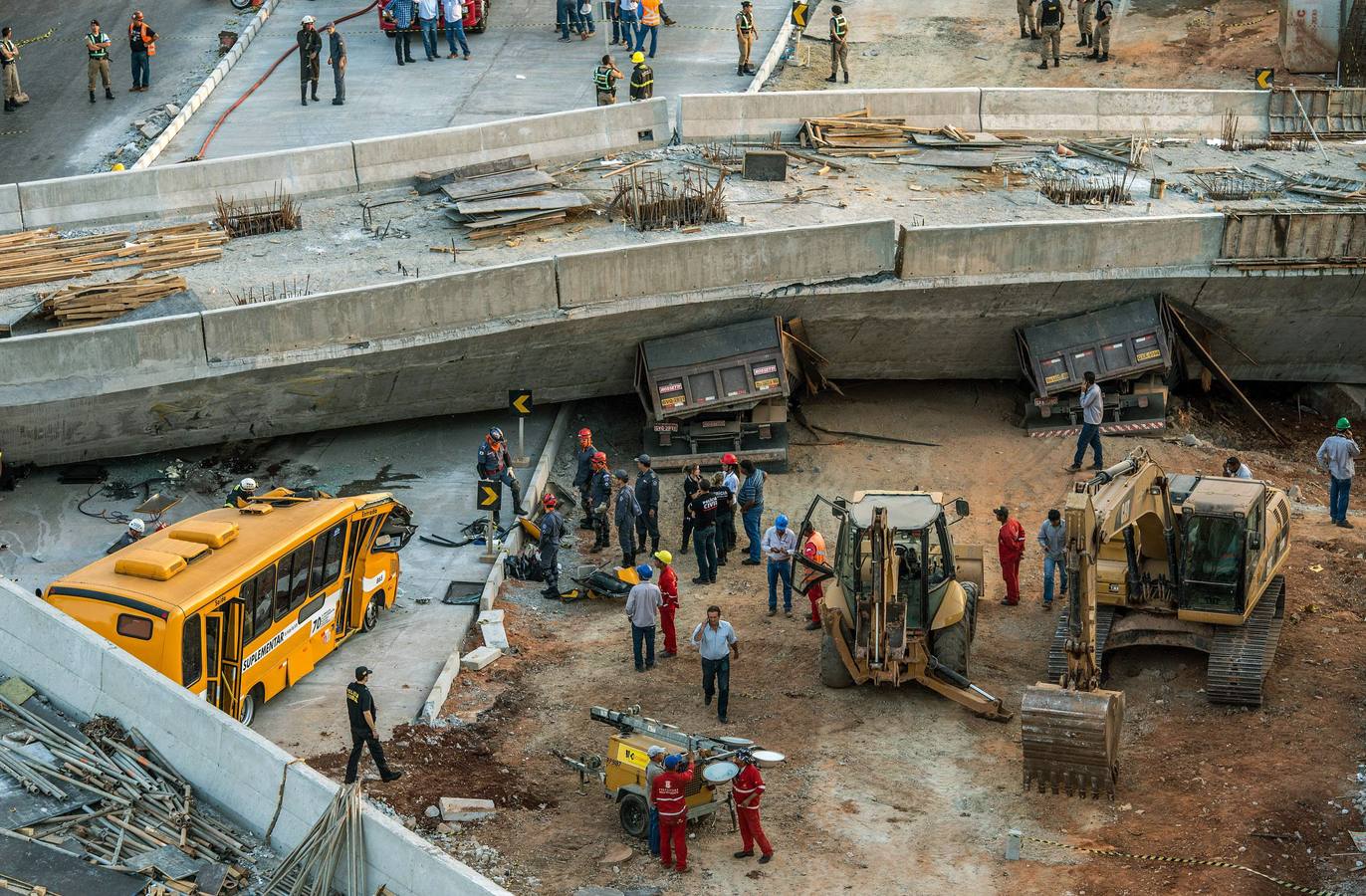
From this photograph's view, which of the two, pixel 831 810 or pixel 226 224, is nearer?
pixel 831 810

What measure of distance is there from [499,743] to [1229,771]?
7497mm

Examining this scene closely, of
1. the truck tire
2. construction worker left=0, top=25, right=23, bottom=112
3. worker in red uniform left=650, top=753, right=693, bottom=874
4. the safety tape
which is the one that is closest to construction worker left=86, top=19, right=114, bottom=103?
construction worker left=0, top=25, right=23, bottom=112

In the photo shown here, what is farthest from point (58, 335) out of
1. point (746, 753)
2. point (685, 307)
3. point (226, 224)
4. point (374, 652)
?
point (746, 753)

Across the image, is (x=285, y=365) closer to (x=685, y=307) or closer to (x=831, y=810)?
(x=685, y=307)

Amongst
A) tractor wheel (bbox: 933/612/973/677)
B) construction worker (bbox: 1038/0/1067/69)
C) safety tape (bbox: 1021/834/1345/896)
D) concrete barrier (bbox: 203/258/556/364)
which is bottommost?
safety tape (bbox: 1021/834/1345/896)

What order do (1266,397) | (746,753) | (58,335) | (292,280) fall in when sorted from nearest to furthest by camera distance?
(746,753), (58,335), (292,280), (1266,397)

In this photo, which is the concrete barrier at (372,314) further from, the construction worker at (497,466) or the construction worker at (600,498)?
the construction worker at (600,498)

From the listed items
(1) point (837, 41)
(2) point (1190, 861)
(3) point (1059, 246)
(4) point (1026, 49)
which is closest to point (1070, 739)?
(2) point (1190, 861)

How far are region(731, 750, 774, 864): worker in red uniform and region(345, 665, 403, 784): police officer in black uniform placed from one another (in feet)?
11.7

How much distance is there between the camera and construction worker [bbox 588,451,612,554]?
82.9ft

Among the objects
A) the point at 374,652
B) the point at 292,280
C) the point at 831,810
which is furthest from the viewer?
the point at 292,280

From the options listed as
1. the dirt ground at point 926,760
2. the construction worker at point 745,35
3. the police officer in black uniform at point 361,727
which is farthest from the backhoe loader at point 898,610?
the construction worker at point 745,35

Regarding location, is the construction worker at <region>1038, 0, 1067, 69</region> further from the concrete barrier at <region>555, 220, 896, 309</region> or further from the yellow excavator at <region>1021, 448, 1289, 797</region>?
the yellow excavator at <region>1021, 448, 1289, 797</region>

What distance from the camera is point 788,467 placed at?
90.7 feet
